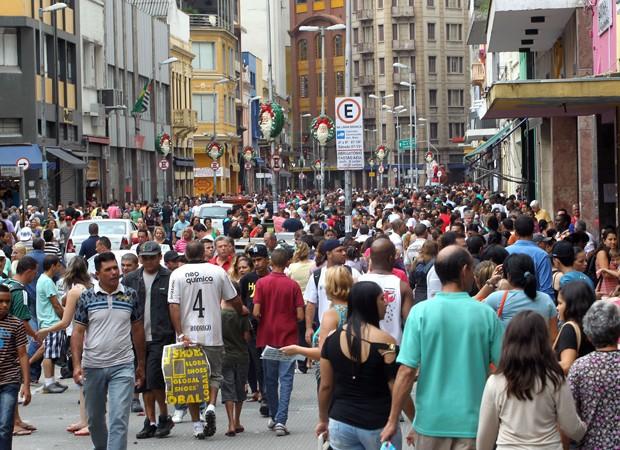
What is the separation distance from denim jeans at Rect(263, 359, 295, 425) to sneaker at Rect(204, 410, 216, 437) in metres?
0.63

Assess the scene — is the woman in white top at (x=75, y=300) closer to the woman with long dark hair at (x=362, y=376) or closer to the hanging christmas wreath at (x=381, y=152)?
the woman with long dark hair at (x=362, y=376)

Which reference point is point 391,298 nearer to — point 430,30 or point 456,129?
point 430,30

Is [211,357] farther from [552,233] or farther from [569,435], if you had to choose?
[552,233]

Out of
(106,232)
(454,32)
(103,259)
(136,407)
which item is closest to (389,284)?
(103,259)

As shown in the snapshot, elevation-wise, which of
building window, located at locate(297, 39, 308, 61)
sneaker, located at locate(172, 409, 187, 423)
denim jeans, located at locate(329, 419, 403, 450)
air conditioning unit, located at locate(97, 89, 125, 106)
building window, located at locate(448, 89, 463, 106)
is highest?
building window, located at locate(297, 39, 308, 61)

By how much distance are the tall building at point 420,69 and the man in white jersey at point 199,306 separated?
386ft

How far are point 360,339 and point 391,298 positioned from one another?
8.16ft

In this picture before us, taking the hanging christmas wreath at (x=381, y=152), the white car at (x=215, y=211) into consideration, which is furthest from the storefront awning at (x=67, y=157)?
the hanging christmas wreath at (x=381, y=152)

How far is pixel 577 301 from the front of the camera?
25.7 feet

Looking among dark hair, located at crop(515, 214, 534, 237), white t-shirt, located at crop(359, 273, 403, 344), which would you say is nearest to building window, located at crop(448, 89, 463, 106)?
dark hair, located at crop(515, 214, 534, 237)

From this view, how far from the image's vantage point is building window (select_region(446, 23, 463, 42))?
133m

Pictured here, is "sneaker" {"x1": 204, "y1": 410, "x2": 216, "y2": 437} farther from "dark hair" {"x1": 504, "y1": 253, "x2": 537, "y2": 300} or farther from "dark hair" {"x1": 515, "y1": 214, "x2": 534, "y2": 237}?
"dark hair" {"x1": 504, "y1": 253, "x2": 537, "y2": 300}

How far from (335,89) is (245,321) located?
12955cm

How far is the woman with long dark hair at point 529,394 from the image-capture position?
662 centimetres
